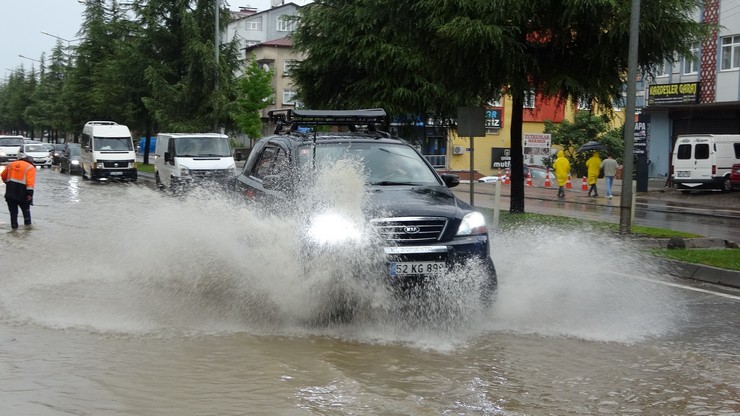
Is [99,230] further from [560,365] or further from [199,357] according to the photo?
[560,365]

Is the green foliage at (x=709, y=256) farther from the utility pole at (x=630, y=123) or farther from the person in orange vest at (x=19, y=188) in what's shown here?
the person in orange vest at (x=19, y=188)

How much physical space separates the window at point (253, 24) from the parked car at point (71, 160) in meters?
47.1

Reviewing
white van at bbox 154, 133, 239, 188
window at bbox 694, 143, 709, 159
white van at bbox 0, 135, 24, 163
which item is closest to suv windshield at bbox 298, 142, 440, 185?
white van at bbox 154, 133, 239, 188

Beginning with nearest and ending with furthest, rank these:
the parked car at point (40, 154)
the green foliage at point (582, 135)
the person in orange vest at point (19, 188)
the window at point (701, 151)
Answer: the person in orange vest at point (19, 188) < the window at point (701, 151) < the green foliage at point (582, 135) < the parked car at point (40, 154)

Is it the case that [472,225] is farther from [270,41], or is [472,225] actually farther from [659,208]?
[270,41]

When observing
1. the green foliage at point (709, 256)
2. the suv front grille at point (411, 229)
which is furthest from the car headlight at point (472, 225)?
the green foliage at point (709, 256)

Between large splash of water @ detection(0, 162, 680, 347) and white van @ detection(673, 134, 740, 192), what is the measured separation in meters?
24.5

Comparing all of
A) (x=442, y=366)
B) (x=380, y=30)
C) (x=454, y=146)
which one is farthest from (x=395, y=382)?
(x=454, y=146)

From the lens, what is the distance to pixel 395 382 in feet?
19.2

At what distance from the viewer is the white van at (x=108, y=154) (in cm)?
3684

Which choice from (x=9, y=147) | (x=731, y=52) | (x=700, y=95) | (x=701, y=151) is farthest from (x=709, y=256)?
(x=9, y=147)

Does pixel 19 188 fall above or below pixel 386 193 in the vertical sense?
below

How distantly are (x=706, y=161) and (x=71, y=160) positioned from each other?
1211 inches

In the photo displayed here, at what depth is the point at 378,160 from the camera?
8875 mm
